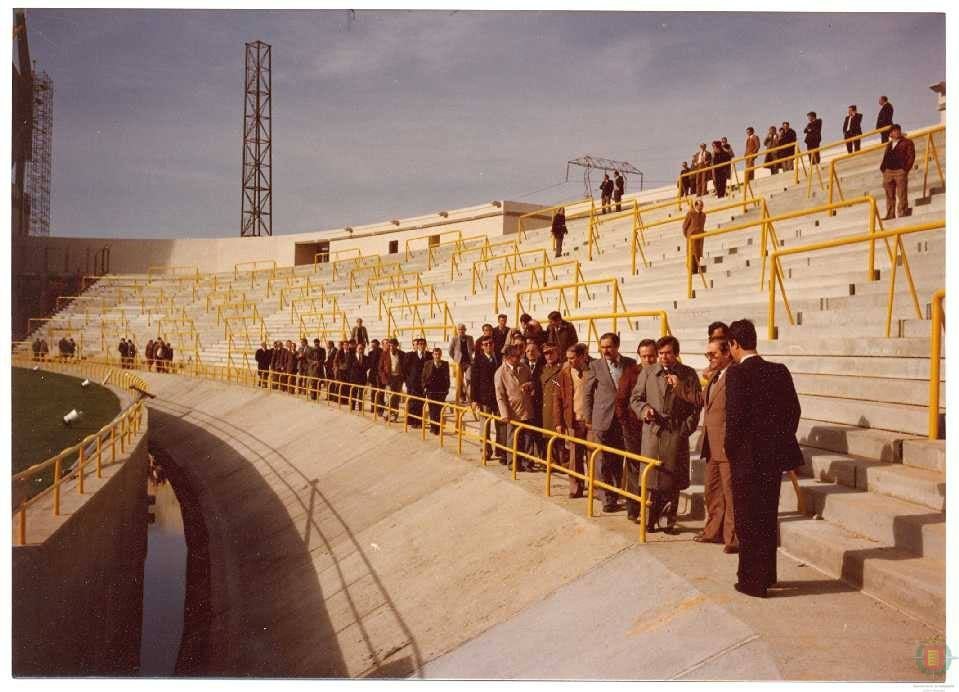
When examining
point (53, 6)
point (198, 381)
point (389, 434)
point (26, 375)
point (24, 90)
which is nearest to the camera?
point (53, 6)

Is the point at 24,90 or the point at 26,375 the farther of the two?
the point at 26,375

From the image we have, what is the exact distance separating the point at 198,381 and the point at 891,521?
81.2ft

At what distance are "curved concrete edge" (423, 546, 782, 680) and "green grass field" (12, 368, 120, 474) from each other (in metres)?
8.48

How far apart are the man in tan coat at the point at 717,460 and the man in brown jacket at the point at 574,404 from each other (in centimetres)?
181

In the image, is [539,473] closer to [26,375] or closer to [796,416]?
[796,416]

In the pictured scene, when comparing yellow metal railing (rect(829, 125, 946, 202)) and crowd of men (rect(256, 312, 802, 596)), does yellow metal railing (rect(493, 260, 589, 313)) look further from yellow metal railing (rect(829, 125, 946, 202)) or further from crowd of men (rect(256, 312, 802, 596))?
yellow metal railing (rect(829, 125, 946, 202))

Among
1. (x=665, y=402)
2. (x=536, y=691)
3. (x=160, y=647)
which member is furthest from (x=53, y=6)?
(x=160, y=647)

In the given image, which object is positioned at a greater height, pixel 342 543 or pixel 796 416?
pixel 796 416

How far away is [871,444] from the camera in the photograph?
20.9 feet

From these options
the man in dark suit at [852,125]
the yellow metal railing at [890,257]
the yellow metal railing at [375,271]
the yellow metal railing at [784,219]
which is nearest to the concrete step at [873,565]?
the yellow metal railing at [890,257]

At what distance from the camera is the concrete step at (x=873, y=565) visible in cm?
451

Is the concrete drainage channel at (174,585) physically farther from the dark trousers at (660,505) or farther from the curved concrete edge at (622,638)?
the dark trousers at (660,505)

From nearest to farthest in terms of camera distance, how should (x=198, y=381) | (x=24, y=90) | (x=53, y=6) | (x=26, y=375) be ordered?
(x=53, y=6)
(x=24, y=90)
(x=198, y=381)
(x=26, y=375)
